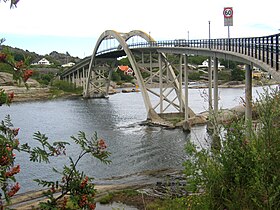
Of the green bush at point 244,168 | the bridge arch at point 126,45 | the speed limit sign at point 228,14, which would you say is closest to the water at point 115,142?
the green bush at point 244,168

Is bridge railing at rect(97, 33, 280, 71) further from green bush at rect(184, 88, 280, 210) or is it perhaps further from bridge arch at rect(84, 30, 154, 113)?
green bush at rect(184, 88, 280, 210)

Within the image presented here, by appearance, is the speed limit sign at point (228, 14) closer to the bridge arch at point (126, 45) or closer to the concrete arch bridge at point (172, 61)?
the concrete arch bridge at point (172, 61)

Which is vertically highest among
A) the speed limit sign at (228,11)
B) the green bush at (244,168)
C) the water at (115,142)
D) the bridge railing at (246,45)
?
the speed limit sign at (228,11)

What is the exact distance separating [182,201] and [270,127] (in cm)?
281

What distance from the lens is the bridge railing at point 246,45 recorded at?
18631 millimetres

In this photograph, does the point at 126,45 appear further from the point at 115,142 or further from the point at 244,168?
the point at 244,168

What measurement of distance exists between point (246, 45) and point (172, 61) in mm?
22852

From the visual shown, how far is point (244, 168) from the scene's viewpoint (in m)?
8.80

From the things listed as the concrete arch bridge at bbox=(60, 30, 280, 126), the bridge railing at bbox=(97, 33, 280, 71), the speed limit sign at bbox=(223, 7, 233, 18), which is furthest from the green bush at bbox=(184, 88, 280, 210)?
the speed limit sign at bbox=(223, 7, 233, 18)

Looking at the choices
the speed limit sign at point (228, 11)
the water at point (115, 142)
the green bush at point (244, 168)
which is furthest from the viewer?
the speed limit sign at point (228, 11)

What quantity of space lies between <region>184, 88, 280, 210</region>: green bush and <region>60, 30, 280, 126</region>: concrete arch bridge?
1.32 m

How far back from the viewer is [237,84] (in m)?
120

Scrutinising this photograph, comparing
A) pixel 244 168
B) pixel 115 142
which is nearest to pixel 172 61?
pixel 115 142

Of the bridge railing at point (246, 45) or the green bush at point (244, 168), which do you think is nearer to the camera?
the green bush at point (244, 168)
